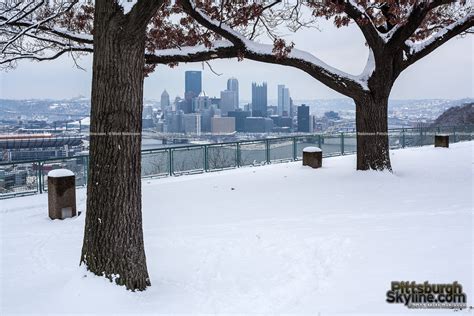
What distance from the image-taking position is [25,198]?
45.8 feet

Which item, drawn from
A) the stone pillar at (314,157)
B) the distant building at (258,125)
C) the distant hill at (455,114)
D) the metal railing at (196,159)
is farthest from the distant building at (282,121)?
the distant hill at (455,114)

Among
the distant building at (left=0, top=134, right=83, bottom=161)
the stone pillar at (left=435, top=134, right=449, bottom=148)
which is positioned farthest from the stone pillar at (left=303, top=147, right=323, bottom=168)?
the stone pillar at (left=435, top=134, right=449, bottom=148)

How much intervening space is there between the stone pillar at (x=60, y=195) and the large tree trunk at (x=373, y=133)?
8.93 meters

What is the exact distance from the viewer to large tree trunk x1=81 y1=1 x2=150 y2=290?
5.90m

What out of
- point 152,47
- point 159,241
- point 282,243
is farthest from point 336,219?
point 152,47

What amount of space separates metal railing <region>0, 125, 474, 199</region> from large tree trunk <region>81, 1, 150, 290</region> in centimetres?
950

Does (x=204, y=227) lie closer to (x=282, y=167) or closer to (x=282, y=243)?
(x=282, y=243)

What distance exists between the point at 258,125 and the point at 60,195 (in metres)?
31.6

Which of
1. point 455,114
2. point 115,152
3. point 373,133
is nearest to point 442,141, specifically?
point 373,133

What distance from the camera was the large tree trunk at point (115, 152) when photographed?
19.4ft

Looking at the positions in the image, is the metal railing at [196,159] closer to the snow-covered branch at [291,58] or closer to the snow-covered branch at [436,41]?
the snow-covered branch at [291,58]

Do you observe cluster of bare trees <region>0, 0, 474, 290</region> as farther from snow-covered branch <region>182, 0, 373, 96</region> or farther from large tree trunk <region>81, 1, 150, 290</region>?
large tree trunk <region>81, 1, 150, 290</region>

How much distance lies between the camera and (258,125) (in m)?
41.8

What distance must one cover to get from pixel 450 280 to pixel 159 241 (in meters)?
4.91
